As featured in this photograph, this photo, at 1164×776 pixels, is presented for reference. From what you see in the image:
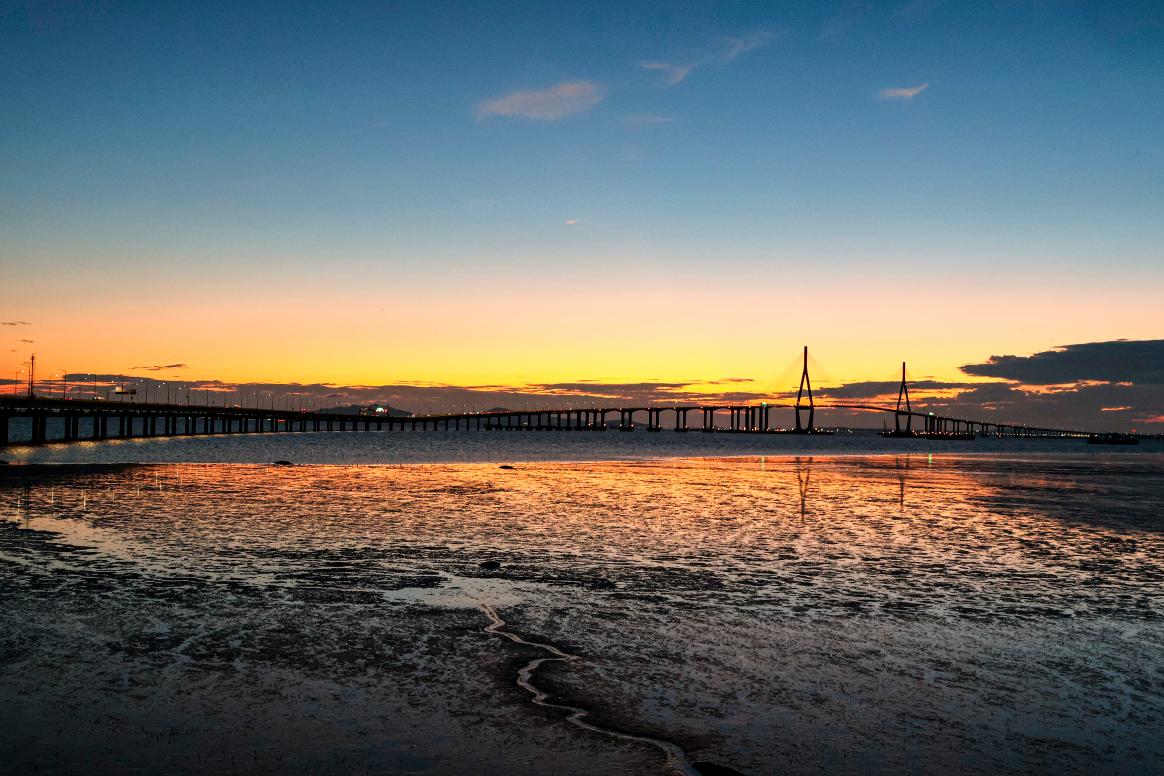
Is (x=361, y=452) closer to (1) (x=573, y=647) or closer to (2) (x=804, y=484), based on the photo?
(2) (x=804, y=484)

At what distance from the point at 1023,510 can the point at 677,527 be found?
43.7 feet

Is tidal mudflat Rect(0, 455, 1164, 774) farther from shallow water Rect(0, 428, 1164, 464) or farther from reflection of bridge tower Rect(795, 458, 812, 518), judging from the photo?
shallow water Rect(0, 428, 1164, 464)

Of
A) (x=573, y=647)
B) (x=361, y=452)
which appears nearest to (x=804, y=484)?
(x=573, y=647)

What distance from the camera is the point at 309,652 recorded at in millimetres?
9688

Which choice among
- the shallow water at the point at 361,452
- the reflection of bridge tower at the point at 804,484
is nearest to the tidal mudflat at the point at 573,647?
the reflection of bridge tower at the point at 804,484

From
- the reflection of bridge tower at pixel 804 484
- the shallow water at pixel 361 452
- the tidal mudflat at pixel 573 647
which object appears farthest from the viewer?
the shallow water at pixel 361 452

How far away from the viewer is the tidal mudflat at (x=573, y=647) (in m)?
6.87

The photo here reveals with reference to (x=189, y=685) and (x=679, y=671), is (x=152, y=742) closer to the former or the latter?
(x=189, y=685)

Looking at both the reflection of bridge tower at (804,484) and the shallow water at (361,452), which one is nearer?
the reflection of bridge tower at (804,484)

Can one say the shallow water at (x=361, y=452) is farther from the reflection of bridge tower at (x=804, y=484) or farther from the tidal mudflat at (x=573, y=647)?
the tidal mudflat at (x=573, y=647)

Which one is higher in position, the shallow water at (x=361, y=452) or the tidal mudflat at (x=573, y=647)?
the tidal mudflat at (x=573, y=647)

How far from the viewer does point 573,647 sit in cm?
1003

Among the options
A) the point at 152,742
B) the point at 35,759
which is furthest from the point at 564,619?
the point at 35,759

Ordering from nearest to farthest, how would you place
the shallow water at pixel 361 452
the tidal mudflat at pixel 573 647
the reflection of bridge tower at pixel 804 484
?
the tidal mudflat at pixel 573 647 < the reflection of bridge tower at pixel 804 484 < the shallow water at pixel 361 452
